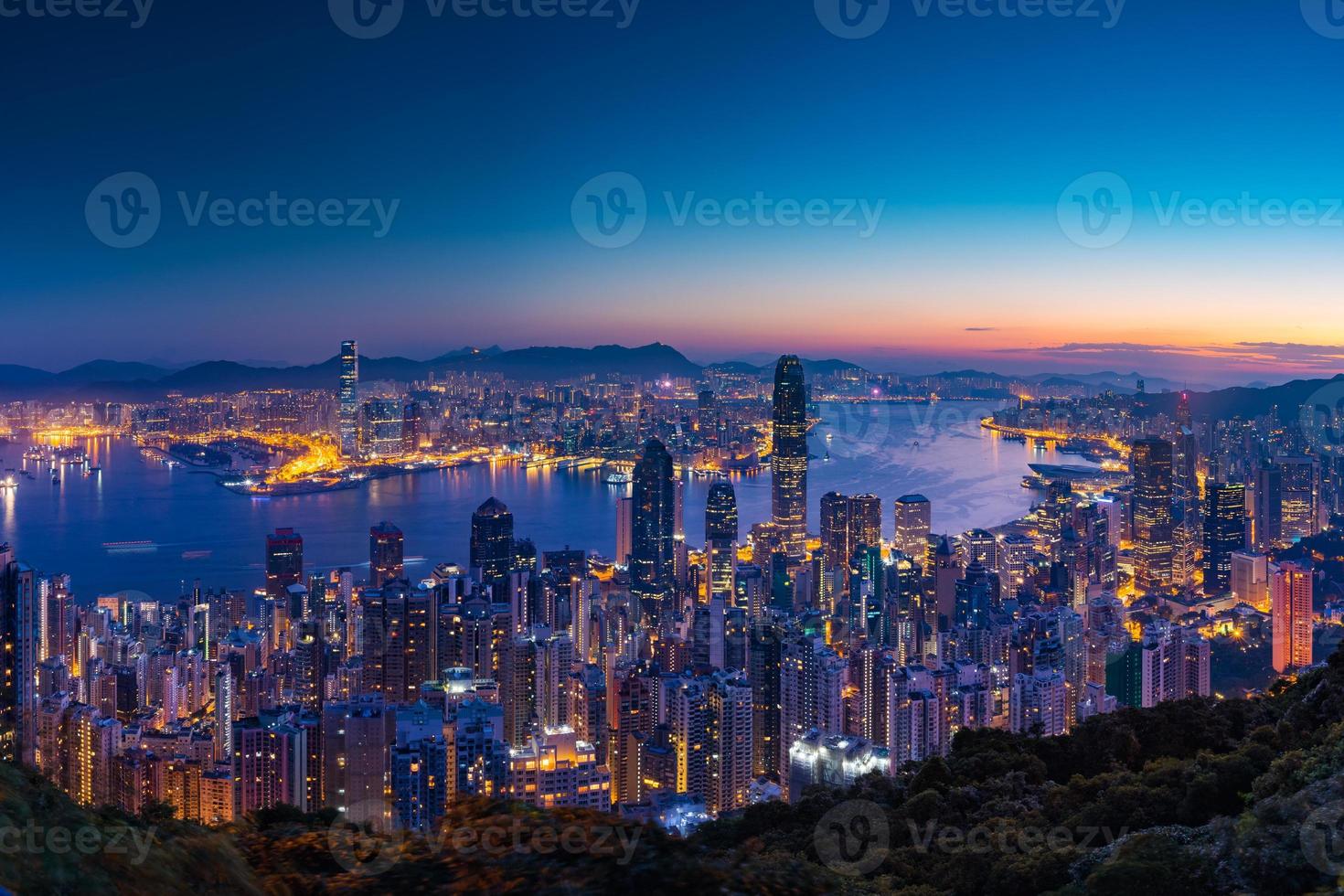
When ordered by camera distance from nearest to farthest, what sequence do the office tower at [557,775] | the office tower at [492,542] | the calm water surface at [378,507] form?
the office tower at [557,775] < the calm water surface at [378,507] < the office tower at [492,542]

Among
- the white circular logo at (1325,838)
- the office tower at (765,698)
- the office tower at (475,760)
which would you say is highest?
the white circular logo at (1325,838)

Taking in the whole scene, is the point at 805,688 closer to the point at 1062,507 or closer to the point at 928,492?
the point at 1062,507

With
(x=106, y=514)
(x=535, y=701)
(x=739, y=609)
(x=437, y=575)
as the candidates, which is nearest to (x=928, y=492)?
(x=739, y=609)

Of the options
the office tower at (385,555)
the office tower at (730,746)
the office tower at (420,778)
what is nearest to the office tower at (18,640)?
the office tower at (420,778)

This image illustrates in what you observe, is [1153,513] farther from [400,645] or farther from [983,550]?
[400,645]

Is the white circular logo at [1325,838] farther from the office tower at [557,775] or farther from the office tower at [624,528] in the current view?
the office tower at [624,528]

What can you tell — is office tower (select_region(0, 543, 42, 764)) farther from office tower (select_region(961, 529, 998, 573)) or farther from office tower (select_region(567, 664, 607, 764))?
office tower (select_region(961, 529, 998, 573))
